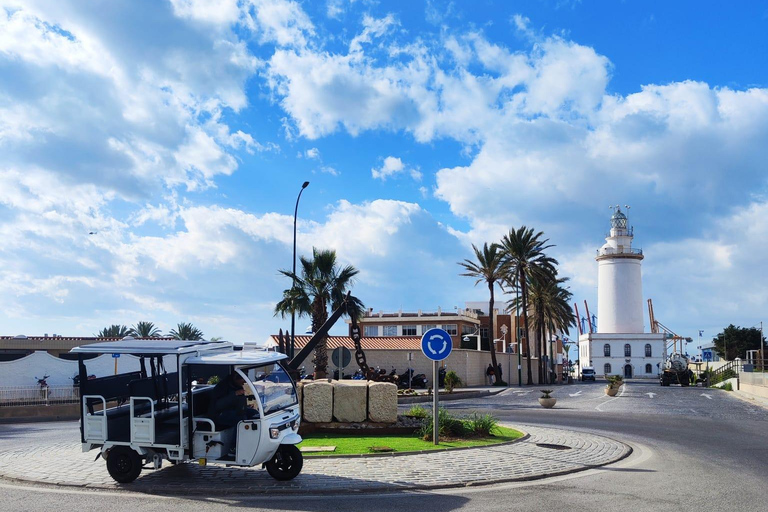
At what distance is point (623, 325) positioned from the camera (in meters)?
95.9

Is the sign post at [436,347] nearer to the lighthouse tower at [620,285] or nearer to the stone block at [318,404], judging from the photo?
the stone block at [318,404]

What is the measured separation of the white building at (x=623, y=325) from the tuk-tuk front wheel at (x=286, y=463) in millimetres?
91371

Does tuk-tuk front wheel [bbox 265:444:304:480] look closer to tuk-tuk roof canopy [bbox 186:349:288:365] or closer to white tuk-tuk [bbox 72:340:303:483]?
white tuk-tuk [bbox 72:340:303:483]

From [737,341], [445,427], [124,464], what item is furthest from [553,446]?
[737,341]

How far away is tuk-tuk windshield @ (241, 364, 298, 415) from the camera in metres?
10.2

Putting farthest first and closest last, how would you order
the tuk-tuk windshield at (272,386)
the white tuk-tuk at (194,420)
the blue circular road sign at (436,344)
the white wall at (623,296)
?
the white wall at (623,296) < the blue circular road sign at (436,344) < the tuk-tuk windshield at (272,386) < the white tuk-tuk at (194,420)

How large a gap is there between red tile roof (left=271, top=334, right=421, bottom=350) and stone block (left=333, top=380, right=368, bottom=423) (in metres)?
33.4

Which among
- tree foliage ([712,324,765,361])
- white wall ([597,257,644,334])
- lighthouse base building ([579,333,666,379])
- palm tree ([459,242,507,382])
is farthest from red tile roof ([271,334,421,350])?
tree foliage ([712,324,765,361])

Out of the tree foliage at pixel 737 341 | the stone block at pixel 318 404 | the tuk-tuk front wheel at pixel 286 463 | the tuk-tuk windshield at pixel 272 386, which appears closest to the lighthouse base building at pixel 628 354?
the tree foliage at pixel 737 341

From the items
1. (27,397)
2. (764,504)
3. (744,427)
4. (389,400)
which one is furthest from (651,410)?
(27,397)

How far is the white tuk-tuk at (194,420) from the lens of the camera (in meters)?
9.99

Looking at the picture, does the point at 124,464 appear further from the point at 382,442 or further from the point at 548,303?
the point at 548,303

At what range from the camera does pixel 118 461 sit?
10.4 metres

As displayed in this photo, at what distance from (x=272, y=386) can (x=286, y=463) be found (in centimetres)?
114
